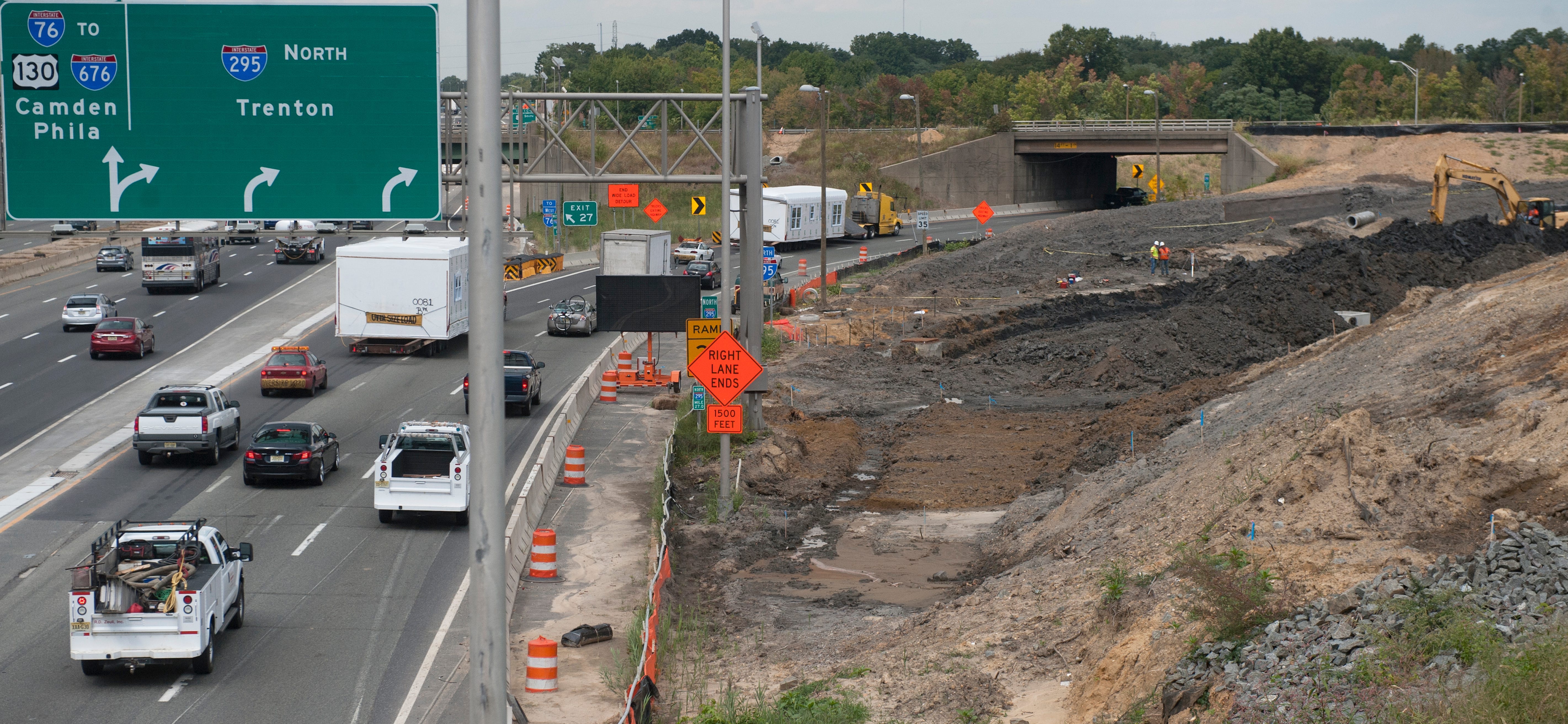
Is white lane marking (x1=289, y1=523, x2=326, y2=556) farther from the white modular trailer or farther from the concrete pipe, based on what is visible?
the concrete pipe

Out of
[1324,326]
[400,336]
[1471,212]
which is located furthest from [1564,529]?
[1471,212]

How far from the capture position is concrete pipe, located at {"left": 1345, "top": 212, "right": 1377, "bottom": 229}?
6162 centimetres

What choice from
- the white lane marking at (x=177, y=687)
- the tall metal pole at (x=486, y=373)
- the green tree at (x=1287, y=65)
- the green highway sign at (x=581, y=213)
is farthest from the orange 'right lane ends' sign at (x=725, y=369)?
the green tree at (x=1287, y=65)

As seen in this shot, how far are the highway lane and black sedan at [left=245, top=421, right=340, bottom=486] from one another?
0.33 metres

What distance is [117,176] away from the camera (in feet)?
65.0

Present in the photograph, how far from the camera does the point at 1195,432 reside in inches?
1000

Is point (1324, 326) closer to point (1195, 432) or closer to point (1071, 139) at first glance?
point (1195, 432)

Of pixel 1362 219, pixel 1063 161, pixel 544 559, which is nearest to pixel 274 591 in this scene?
pixel 544 559

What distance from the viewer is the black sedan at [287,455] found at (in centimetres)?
2659

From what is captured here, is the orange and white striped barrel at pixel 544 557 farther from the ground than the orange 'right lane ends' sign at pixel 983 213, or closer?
closer

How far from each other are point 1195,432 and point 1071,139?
7626 cm

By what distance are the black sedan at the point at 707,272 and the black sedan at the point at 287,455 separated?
31.4 metres

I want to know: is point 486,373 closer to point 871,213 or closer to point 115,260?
point 115,260

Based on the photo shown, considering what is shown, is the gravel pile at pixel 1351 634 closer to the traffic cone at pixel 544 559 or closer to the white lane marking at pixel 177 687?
the white lane marking at pixel 177 687
